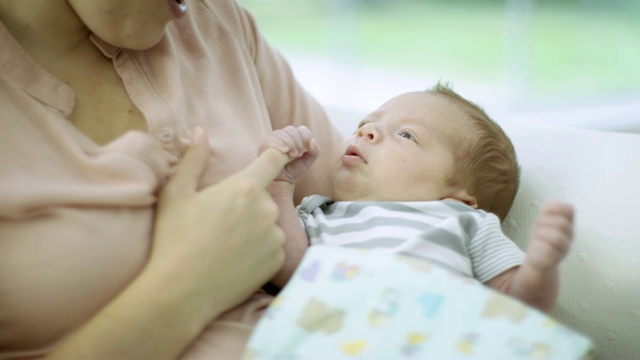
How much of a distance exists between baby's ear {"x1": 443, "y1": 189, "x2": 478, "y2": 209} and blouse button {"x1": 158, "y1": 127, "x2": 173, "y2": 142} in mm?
478

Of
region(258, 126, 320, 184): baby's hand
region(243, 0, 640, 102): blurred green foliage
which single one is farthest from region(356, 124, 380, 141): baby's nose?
region(243, 0, 640, 102): blurred green foliage

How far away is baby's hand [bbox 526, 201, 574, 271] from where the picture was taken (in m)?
A: 0.85

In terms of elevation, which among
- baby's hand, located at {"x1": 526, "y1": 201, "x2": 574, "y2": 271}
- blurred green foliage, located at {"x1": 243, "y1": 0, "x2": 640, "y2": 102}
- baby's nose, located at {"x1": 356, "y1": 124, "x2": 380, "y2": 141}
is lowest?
blurred green foliage, located at {"x1": 243, "y1": 0, "x2": 640, "y2": 102}

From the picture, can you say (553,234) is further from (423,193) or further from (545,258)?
(423,193)

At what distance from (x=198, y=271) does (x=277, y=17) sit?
6.46 m

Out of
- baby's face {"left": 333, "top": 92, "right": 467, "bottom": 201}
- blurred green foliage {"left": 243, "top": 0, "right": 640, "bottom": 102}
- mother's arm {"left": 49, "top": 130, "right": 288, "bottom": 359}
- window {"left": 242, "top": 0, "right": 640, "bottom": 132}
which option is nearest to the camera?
mother's arm {"left": 49, "top": 130, "right": 288, "bottom": 359}

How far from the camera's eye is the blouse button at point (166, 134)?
979 mm

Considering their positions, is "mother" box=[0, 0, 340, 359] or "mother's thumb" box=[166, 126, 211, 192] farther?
"mother's thumb" box=[166, 126, 211, 192]

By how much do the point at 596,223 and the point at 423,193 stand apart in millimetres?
319

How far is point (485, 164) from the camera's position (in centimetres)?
121

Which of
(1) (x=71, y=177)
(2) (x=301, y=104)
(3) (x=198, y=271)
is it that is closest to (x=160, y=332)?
(3) (x=198, y=271)

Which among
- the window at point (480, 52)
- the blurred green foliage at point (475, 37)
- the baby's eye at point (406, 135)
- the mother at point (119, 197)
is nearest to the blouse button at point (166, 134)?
the mother at point (119, 197)

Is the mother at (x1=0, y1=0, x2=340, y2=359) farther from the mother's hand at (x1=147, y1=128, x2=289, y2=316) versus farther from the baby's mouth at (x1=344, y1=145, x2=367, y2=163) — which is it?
the baby's mouth at (x1=344, y1=145, x2=367, y2=163)

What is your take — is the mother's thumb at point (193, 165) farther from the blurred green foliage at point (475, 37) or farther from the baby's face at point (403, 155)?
the blurred green foliage at point (475, 37)
